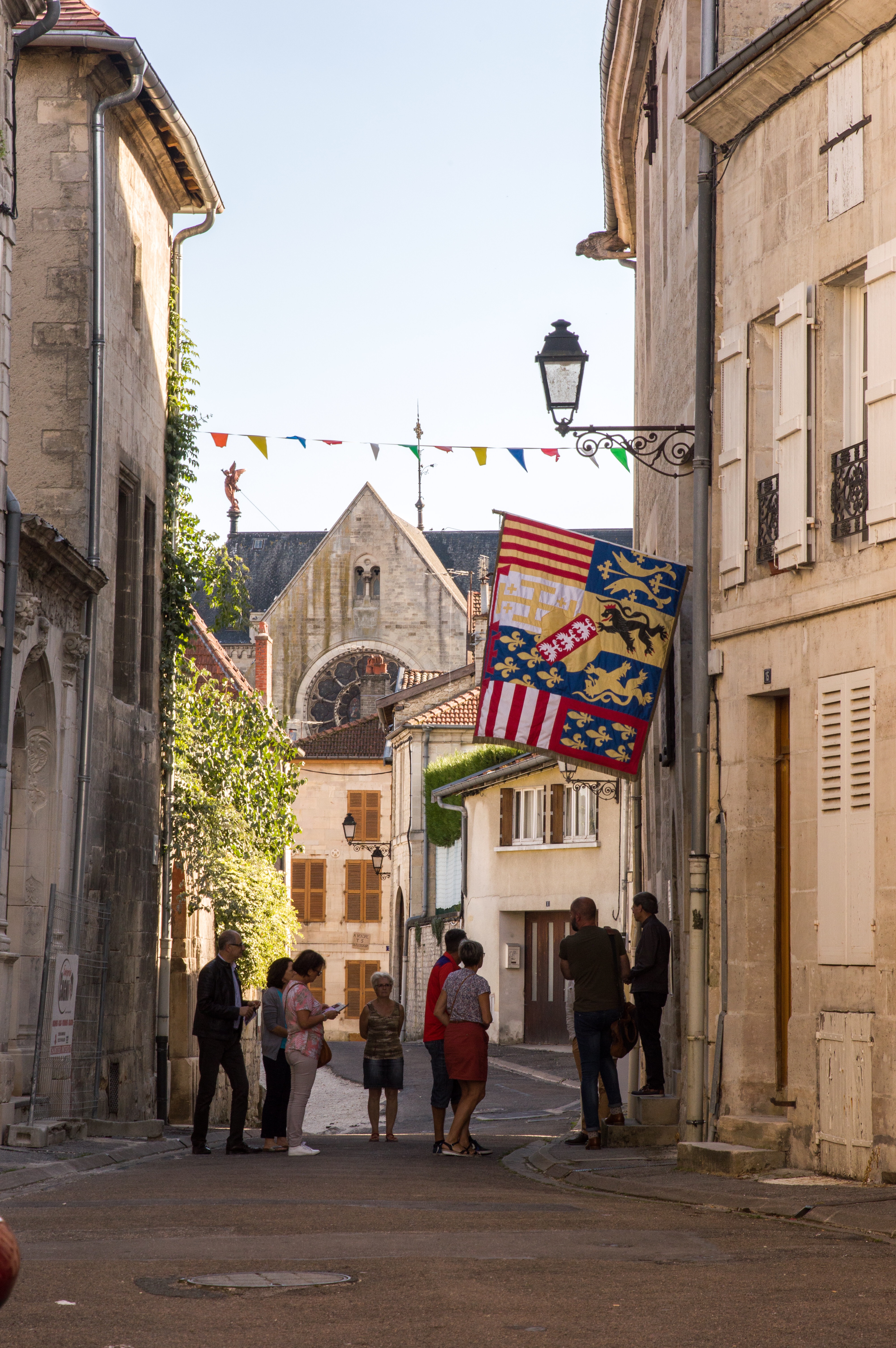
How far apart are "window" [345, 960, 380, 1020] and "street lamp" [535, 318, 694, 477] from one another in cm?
4074

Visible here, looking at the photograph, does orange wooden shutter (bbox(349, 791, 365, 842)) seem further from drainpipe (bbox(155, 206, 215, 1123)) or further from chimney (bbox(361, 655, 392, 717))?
drainpipe (bbox(155, 206, 215, 1123))

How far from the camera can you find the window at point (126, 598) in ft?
59.8

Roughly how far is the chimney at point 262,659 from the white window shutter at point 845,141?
37.1 metres

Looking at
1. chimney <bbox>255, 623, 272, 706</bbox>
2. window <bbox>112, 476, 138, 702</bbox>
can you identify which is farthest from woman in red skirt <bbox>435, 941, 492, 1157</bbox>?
chimney <bbox>255, 623, 272, 706</bbox>

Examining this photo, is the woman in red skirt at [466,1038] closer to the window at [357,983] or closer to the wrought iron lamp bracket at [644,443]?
the wrought iron lamp bracket at [644,443]

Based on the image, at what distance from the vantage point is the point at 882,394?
1016cm

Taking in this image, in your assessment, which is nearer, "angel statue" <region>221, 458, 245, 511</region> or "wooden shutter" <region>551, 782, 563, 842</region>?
"wooden shutter" <region>551, 782, 563, 842</region>

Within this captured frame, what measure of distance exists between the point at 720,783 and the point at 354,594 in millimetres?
53158

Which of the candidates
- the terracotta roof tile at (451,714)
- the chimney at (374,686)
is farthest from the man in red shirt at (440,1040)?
the chimney at (374,686)

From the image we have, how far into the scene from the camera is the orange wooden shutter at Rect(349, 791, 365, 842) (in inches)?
2159

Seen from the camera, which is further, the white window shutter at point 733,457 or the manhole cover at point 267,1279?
the white window shutter at point 733,457

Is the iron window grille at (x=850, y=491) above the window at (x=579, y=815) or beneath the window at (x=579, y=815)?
above

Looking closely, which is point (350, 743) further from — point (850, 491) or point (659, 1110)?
point (850, 491)

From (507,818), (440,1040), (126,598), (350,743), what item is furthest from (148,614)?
(350,743)
